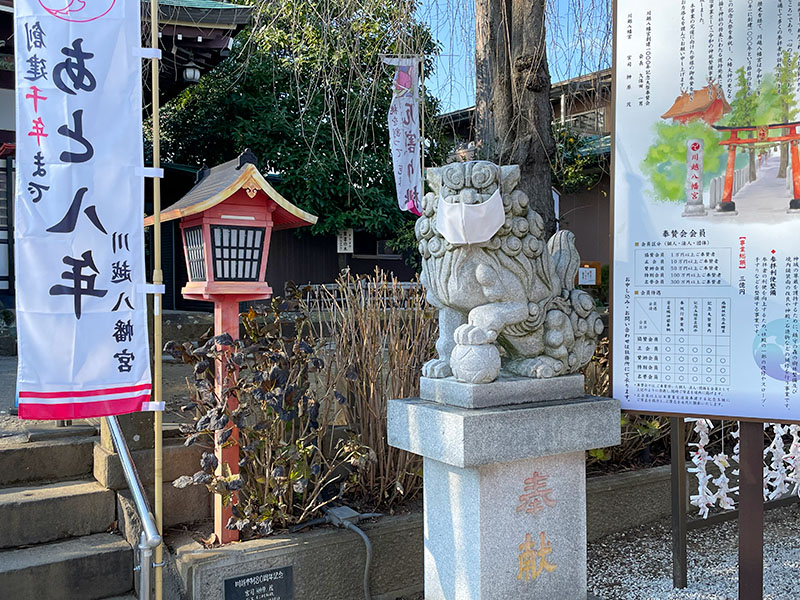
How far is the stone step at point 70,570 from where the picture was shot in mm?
2709

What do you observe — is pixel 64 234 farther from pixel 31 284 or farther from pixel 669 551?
pixel 669 551

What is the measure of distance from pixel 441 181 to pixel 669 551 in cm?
266

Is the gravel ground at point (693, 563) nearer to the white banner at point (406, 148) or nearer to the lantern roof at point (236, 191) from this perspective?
the lantern roof at point (236, 191)

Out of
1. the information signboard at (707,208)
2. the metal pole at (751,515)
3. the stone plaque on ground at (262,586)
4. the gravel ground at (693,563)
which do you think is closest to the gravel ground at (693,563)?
the gravel ground at (693,563)

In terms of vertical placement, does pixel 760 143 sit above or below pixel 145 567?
above

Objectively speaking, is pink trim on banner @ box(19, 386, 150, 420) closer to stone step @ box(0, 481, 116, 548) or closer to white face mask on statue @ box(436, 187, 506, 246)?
stone step @ box(0, 481, 116, 548)

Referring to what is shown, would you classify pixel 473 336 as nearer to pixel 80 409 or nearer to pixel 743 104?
pixel 743 104

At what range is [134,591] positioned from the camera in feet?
9.79

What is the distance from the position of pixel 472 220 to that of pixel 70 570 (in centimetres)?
231

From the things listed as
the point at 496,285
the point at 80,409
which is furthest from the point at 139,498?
the point at 496,285

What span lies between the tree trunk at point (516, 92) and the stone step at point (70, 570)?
2.99 metres

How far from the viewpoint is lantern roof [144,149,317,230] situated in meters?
2.73

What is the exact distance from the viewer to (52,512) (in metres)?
2.99

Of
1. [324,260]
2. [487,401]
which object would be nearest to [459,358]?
[487,401]
